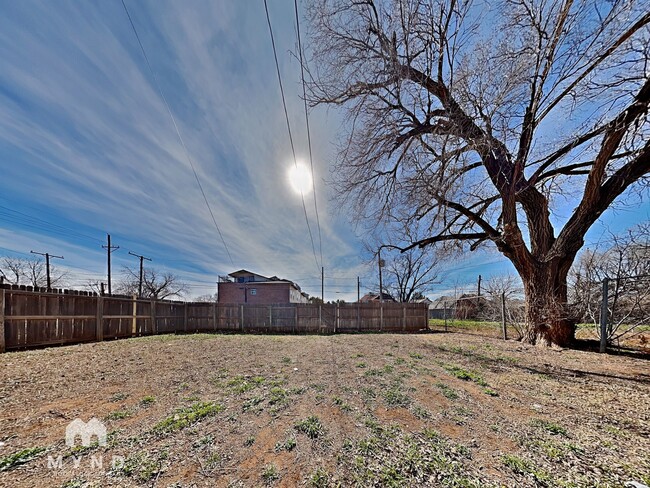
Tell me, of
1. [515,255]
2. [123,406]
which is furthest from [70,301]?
[515,255]

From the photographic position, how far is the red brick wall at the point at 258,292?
25913mm

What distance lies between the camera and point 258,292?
A: 26125 millimetres

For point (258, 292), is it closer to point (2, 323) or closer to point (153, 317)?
point (153, 317)

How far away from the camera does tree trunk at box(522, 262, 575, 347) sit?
246 inches

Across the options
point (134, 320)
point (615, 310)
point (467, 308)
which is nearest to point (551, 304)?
point (615, 310)

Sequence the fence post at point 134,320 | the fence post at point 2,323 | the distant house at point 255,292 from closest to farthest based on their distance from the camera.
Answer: the fence post at point 2,323, the fence post at point 134,320, the distant house at point 255,292

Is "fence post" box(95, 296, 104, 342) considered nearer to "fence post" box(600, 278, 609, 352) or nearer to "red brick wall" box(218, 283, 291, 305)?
"fence post" box(600, 278, 609, 352)

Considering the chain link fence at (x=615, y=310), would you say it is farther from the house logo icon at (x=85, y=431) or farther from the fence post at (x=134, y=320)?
the fence post at (x=134, y=320)

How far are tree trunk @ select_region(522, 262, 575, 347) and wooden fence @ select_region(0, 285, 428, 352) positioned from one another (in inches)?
254

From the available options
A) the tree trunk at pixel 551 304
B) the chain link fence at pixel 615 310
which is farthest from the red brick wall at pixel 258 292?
the chain link fence at pixel 615 310

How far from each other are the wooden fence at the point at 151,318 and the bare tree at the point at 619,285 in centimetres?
703

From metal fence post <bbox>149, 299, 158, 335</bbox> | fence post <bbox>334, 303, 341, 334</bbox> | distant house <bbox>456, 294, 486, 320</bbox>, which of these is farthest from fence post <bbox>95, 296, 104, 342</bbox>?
distant house <bbox>456, 294, 486, 320</bbox>

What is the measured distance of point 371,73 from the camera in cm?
552

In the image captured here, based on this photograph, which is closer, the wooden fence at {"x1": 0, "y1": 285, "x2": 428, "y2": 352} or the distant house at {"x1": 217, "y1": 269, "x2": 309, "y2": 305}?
the wooden fence at {"x1": 0, "y1": 285, "x2": 428, "y2": 352}
